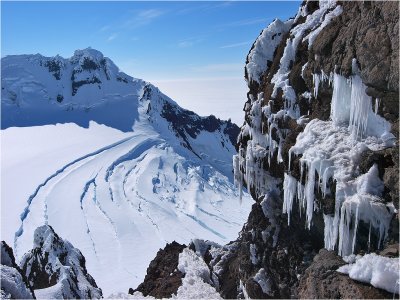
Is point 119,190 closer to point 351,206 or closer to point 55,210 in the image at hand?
point 55,210

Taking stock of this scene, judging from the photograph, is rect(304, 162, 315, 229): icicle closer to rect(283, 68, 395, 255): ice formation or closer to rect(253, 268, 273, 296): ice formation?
rect(283, 68, 395, 255): ice formation

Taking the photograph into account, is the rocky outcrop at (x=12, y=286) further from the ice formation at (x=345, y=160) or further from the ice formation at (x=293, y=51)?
the ice formation at (x=293, y=51)

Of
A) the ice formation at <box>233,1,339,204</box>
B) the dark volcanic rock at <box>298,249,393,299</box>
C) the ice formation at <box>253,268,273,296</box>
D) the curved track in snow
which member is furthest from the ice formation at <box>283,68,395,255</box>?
the curved track in snow

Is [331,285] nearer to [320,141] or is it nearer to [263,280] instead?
[320,141]

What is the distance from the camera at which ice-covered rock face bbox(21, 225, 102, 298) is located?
1893 cm

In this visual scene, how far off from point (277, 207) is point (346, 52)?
693 cm

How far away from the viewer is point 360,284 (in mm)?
10453

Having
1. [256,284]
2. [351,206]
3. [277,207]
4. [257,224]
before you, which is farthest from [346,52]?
[256,284]

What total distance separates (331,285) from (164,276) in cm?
1398

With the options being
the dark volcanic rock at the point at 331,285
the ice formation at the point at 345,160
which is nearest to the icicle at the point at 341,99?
A: the ice formation at the point at 345,160

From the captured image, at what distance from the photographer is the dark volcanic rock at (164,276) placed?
68.2 ft

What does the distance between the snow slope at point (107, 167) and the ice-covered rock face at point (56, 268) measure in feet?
32.1

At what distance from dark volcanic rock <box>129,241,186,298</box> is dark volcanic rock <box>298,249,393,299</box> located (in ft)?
29.9

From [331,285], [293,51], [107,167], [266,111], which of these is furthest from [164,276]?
[107,167]
